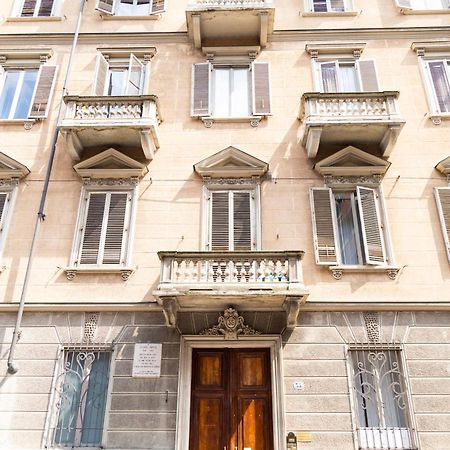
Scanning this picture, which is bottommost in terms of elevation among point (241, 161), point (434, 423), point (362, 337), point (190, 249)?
point (434, 423)

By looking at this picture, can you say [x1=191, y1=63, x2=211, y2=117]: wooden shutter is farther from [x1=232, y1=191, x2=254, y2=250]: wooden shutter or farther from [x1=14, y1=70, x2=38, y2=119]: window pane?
[x1=14, y1=70, x2=38, y2=119]: window pane

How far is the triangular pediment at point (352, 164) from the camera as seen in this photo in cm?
1138

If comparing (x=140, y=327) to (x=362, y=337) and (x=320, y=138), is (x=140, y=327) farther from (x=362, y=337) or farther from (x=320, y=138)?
(x=320, y=138)

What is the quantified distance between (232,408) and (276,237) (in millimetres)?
3863

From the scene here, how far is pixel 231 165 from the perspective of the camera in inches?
457

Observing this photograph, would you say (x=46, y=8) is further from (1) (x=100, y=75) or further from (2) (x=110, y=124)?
(2) (x=110, y=124)

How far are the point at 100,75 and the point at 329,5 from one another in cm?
742

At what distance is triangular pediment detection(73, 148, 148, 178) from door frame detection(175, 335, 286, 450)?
434 centimetres

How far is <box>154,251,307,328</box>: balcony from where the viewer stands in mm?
9180

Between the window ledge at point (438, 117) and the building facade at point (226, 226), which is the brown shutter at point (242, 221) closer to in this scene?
the building facade at point (226, 226)

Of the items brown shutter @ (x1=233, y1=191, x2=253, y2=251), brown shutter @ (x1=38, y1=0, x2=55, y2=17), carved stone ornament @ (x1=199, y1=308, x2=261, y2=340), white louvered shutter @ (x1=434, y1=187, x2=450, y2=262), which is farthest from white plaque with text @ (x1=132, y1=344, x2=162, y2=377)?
brown shutter @ (x1=38, y1=0, x2=55, y2=17)

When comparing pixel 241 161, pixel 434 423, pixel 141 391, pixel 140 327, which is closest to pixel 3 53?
pixel 241 161

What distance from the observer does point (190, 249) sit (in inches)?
423

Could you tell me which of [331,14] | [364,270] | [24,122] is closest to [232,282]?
[364,270]
